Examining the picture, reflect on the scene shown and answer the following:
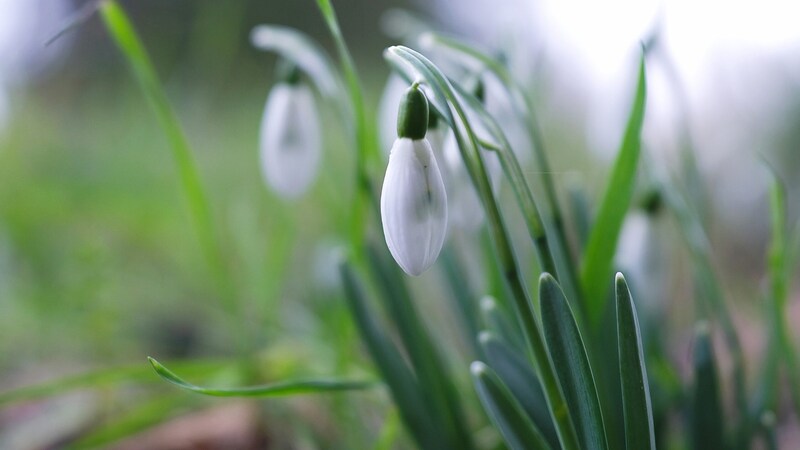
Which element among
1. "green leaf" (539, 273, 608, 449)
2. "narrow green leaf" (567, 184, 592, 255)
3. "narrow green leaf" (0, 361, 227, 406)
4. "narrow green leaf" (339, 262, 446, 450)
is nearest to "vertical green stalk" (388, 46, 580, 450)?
"green leaf" (539, 273, 608, 449)

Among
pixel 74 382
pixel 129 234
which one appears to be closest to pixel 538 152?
pixel 74 382

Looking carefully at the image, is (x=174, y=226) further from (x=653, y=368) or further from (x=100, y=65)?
(x=100, y=65)

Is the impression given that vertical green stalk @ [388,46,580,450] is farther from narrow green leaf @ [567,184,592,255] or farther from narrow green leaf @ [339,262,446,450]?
narrow green leaf @ [567,184,592,255]

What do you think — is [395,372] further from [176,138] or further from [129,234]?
[129,234]

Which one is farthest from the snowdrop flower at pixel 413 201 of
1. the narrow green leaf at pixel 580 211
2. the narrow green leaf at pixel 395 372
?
the narrow green leaf at pixel 580 211

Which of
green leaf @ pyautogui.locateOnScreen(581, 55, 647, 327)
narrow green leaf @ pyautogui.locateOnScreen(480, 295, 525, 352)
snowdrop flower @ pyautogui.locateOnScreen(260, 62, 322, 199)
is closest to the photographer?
green leaf @ pyautogui.locateOnScreen(581, 55, 647, 327)

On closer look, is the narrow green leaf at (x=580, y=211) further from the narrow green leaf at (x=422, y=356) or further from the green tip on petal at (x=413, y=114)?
the green tip on petal at (x=413, y=114)
